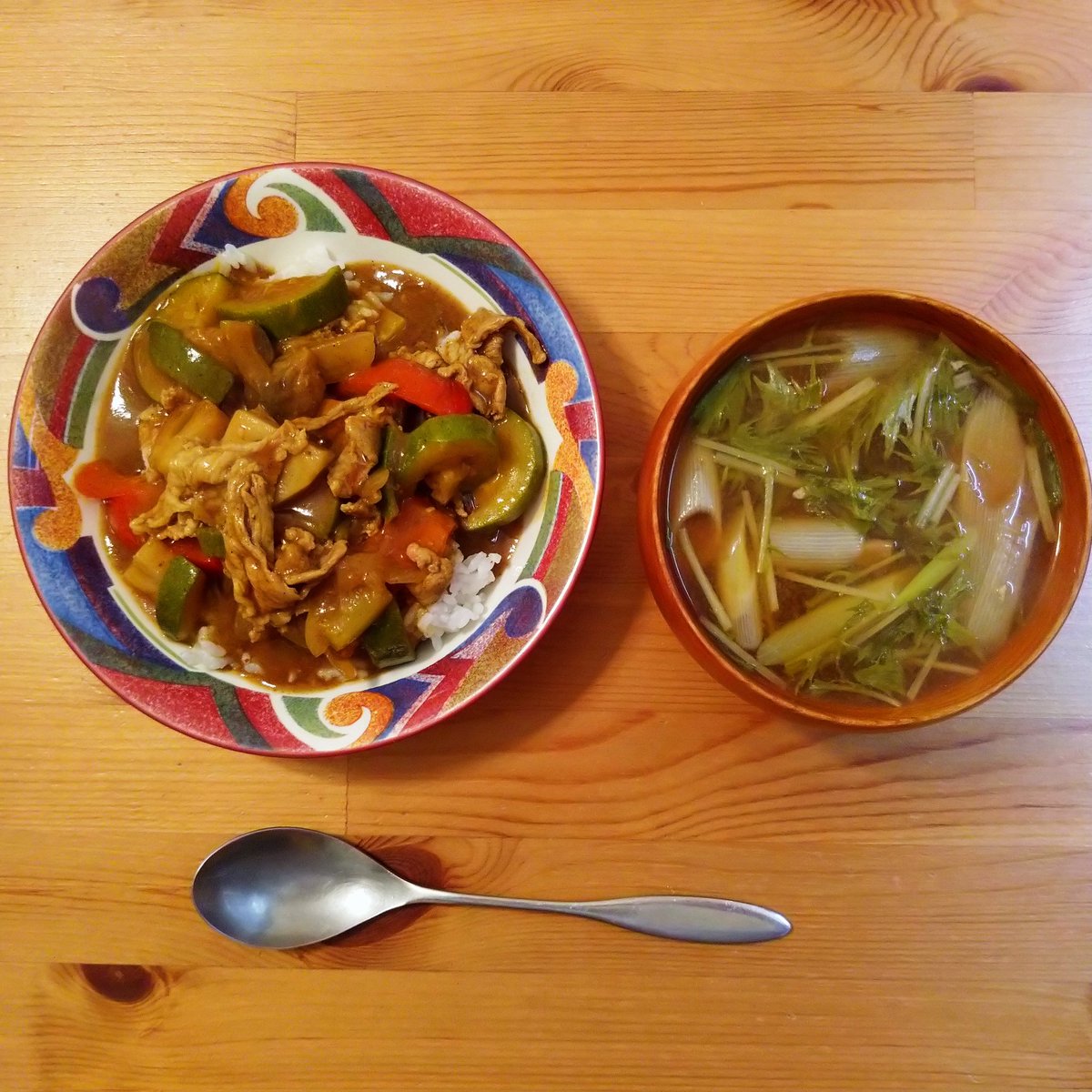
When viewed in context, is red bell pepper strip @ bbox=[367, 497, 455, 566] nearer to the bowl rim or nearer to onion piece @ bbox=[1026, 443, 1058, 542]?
the bowl rim

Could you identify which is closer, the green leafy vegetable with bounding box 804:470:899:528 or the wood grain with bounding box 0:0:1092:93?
the green leafy vegetable with bounding box 804:470:899:528

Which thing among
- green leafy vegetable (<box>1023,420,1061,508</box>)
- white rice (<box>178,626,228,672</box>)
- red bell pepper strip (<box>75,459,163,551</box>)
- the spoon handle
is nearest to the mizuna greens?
green leafy vegetable (<box>1023,420,1061,508</box>)

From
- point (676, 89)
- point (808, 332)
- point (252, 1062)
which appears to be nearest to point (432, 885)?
point (252, 1062)

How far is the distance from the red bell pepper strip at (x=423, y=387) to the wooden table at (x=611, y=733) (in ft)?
1.24

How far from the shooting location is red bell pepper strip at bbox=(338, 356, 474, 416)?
1.65 metres

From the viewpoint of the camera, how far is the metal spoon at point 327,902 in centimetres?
172

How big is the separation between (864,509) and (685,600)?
1.23ft

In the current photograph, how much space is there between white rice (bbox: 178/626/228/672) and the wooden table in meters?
0.26

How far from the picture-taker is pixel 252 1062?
1.71 m

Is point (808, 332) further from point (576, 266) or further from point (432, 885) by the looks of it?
point (432, 885)

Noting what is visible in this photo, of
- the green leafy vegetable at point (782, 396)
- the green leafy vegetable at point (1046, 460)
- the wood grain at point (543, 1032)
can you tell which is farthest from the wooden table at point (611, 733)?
the green leafy vegetable at point (1046, 460)

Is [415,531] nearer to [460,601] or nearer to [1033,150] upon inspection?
[460,601]

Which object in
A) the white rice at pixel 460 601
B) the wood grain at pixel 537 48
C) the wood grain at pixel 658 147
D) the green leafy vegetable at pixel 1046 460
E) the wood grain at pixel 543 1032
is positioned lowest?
the wood grain at pixel 543 1032

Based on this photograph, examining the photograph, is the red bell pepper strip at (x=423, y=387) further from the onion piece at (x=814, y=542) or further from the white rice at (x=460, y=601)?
the onion piece at (x=814, y=542)
